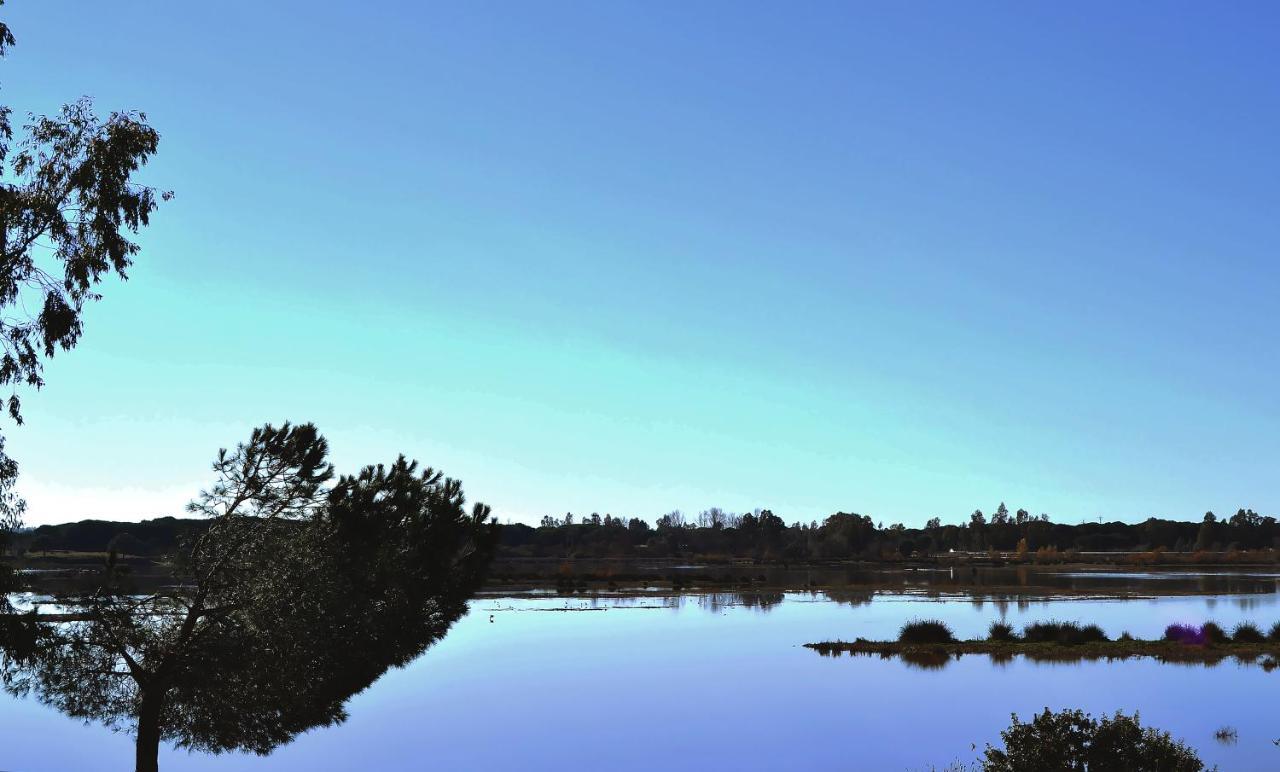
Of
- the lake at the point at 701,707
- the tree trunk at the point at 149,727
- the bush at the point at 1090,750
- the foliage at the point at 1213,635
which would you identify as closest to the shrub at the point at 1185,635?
the foliage at the point at 1213,635

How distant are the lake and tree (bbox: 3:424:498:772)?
9372mm

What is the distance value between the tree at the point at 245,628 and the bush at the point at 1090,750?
12805mm

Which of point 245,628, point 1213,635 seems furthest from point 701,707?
point 1213,635

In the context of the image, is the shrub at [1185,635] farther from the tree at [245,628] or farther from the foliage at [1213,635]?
the tree at [245,628]

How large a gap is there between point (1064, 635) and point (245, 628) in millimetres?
41776

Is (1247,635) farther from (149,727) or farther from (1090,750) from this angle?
(149,727)

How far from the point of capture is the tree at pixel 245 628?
72.9 feet

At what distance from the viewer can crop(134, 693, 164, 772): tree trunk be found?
21.8 m

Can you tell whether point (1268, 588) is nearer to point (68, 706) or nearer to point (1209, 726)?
point (1209, 726)

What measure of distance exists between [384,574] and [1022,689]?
2527 cm

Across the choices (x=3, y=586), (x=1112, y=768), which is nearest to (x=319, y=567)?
A: (x=3, y=586)

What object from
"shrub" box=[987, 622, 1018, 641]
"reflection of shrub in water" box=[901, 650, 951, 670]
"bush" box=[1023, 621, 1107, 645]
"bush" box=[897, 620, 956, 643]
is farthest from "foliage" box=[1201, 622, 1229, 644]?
"reflection of shrub in water" box=[901, 650, 951, 670]

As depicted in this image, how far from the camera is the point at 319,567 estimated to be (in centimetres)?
2298

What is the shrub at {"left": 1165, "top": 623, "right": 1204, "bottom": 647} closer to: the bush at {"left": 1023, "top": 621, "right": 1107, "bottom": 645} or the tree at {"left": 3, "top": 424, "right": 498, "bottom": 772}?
the bush at {"left": 1023, "top": 621, "right": 1107, "bottom": 645}
